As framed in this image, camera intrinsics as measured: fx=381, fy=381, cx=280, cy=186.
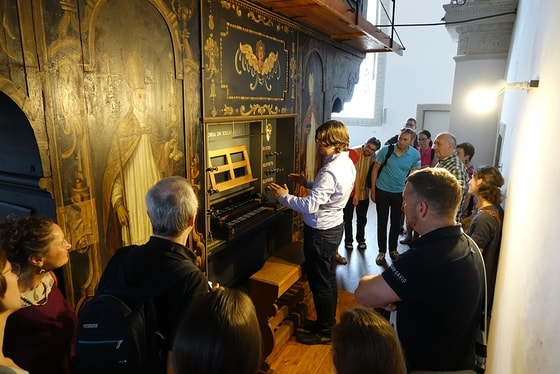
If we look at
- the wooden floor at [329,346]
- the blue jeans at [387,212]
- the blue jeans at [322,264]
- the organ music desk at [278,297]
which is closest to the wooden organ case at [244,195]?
the organ music desk at [278,297]

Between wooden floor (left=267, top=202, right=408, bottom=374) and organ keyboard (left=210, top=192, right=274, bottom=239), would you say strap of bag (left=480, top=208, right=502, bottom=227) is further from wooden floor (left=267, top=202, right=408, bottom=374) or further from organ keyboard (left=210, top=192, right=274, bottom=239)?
organ keyboard (left=210, top=192, right=274, bottom=239)

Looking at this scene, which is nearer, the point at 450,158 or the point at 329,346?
the point at 329,346

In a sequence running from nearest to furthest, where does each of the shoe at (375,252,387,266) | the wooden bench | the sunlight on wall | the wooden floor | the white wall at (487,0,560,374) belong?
→ the white wall at (487,0,560,374) → the wooden floor → the wooden bench → the shoe at (375,252,387,266) → the sunlight on wall

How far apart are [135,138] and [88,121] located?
14.0 inches

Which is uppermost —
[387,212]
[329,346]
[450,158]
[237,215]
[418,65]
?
[418,65]

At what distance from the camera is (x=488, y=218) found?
8.88 ft

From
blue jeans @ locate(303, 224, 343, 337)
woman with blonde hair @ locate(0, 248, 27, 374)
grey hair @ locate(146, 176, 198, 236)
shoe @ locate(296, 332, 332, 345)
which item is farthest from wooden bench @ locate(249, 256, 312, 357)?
woman with blonde hair @ locate(0, 248, 27, 374)

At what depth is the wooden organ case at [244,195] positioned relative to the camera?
3.46 metres

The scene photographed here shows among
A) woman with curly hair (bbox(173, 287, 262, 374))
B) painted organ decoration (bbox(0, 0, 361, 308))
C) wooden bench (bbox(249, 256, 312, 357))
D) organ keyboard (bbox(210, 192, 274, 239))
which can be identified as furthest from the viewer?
organ keyboard (bbox(210, 192, 274, 239))

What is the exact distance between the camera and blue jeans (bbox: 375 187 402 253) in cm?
493

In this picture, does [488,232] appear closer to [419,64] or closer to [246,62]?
[246,62]

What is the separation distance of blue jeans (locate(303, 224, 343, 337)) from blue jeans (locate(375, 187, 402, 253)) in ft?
Answer: 5.97

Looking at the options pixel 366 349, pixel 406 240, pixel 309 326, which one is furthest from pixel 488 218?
pixel 406 240

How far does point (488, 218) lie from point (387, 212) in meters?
2.32
